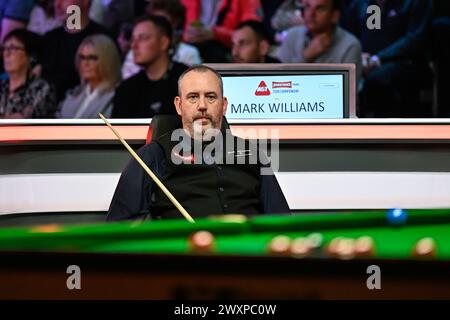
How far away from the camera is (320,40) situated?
581cm

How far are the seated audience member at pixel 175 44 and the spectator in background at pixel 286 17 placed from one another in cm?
66

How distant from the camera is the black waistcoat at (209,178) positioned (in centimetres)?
261

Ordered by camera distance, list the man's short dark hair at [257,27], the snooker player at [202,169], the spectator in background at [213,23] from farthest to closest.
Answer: the spectator in background at [213,23]
the man's short dark hair at [257,27]
the snooker player at [202,169]

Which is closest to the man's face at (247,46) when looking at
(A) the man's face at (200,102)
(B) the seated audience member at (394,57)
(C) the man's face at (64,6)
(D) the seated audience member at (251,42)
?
(D) the seated audience member at (251,42)

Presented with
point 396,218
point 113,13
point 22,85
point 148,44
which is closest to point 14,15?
point 22,85

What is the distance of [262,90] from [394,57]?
285 centimetres

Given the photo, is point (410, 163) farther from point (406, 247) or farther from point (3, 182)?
point (406, 247)

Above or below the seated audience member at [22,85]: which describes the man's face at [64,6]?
above

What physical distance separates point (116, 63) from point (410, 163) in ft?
A: 11.5

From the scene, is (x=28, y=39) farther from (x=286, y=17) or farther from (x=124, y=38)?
(x=286, y=17)

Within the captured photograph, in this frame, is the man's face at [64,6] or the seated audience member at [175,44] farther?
the man's face at [64,6]

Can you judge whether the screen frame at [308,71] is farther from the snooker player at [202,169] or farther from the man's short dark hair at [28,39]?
the man's short dark hair at [28,39]

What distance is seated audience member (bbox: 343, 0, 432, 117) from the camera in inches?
231

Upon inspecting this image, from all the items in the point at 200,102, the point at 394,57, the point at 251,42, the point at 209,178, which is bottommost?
the point at 209,178
